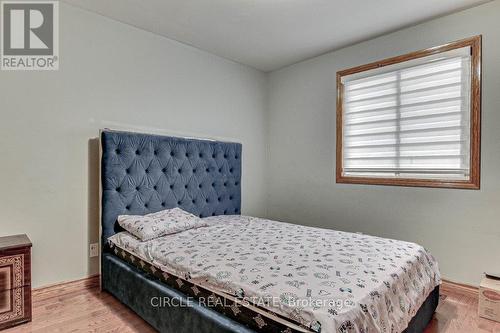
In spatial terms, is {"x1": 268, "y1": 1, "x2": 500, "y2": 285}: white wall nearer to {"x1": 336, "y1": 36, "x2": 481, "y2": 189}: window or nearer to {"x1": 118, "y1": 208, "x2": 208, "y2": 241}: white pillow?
{"x1": 336, "y1": 36, "x2": 481, "y2": 189}: window

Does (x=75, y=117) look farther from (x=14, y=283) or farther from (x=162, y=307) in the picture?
(x=162, y=307)

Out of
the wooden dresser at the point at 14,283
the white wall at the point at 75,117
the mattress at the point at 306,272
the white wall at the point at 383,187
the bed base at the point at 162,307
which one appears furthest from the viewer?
the white wall at the point at 383,187

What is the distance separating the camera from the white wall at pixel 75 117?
209cm

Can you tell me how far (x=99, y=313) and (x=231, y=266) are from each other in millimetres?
1146

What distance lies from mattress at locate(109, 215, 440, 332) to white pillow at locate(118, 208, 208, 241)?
0.20ft

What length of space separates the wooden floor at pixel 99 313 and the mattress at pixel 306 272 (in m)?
0.38

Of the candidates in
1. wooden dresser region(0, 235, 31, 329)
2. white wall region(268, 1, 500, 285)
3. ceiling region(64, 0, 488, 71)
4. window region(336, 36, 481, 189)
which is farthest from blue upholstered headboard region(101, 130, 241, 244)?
window region(336, 36, 481, 189)

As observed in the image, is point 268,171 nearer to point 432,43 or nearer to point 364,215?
point 364,215

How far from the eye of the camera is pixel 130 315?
1943 millimetres

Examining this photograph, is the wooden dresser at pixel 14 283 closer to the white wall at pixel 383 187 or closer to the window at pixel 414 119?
the white wall at pixel 383 187

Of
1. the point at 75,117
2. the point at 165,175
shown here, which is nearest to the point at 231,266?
the point at 165,175

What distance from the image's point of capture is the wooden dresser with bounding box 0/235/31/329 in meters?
1.77

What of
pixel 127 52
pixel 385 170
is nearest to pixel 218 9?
pixel 127 52

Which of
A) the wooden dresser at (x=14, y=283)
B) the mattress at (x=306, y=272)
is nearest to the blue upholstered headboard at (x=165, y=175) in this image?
the mattress at (x=306, y=272)
